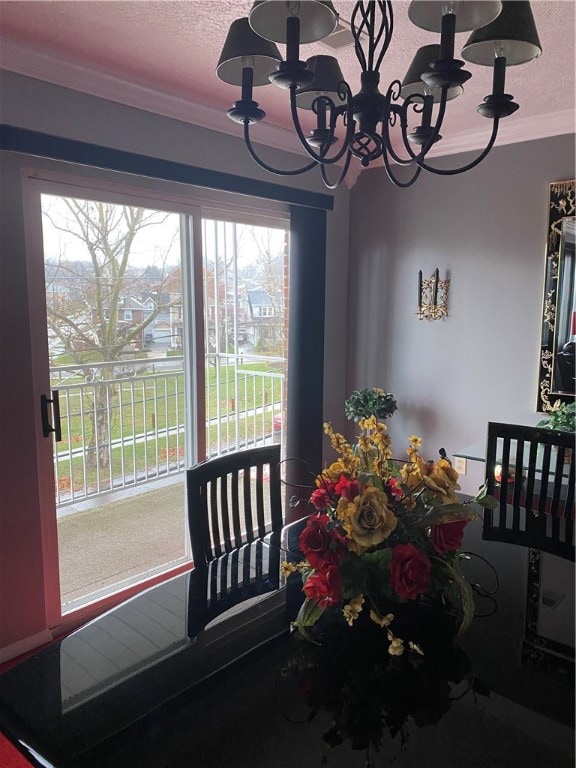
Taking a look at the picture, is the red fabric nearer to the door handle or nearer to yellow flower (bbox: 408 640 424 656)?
the door handle

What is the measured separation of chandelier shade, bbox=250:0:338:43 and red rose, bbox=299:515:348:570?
977mm

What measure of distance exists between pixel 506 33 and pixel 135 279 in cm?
200

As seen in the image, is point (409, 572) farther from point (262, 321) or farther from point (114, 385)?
point (262, 321)

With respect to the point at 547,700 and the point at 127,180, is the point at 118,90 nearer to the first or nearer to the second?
the point at 127,180

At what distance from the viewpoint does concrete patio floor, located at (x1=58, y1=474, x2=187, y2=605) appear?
117 inches

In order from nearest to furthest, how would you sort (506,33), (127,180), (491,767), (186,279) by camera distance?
1. (491,767)
2. (506,33)
3. (127,180)
4. (186,279)

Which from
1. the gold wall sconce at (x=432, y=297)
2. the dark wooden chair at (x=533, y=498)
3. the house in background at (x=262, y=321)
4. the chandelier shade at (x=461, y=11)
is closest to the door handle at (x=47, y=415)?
the house in background at (x=262, y=321)

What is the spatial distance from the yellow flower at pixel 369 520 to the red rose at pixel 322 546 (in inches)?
1.4

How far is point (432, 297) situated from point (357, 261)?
599 mm

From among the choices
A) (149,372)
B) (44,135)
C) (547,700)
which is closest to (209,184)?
(44,135)

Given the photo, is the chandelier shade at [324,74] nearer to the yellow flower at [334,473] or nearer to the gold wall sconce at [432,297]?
the yellow flower at [334,473]

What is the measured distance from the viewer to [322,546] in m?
1.06

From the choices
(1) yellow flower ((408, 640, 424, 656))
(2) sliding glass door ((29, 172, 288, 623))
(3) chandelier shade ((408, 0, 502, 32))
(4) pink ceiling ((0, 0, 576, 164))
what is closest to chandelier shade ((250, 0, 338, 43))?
(3) chandelier shade ((408, 0, 502, 32))

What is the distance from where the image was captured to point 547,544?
175cm
